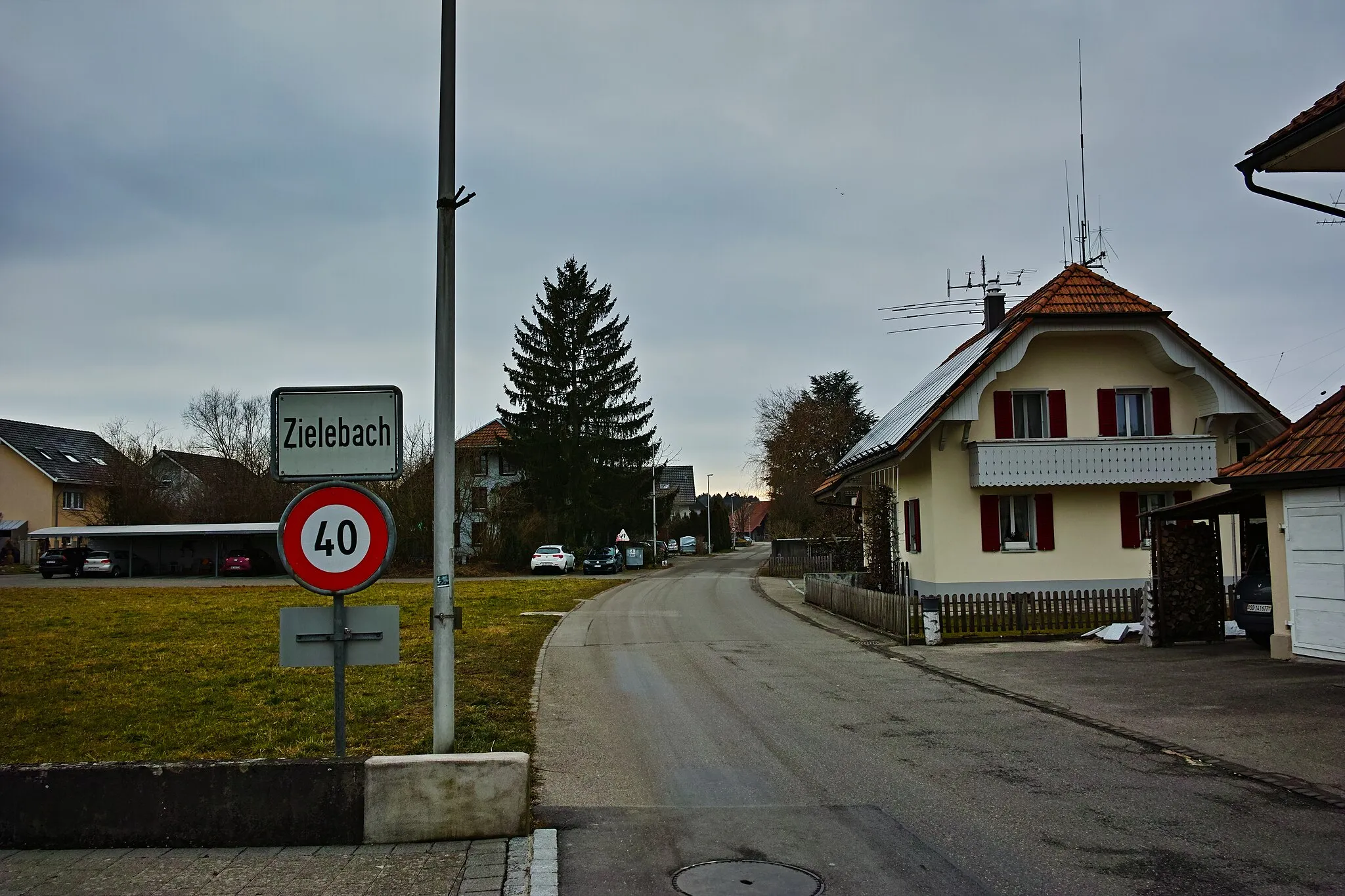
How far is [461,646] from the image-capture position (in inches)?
722

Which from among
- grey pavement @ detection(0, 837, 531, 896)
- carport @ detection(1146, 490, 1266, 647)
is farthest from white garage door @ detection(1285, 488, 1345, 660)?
A: grey pavement @ detection(0, 837, 531, 896)

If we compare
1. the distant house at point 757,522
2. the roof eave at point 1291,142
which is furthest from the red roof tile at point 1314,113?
the distant house at point 757,522

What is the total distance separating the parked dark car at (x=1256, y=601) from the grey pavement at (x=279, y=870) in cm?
1317

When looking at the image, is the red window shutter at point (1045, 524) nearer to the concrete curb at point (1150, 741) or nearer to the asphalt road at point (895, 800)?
the concrete curb at point (1150, 741)

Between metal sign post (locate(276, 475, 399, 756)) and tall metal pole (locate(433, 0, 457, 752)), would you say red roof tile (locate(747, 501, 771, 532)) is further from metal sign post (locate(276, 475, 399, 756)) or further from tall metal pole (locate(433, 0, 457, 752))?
metal sign post (locate(276, 475, 399, 756))

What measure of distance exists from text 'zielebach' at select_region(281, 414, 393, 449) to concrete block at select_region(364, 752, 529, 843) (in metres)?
1.85

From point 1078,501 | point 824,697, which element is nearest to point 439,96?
point 824,697

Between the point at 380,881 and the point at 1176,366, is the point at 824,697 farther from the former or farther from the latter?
the point at 1176,366

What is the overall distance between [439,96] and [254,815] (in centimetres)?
488

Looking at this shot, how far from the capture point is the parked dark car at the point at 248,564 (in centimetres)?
5153

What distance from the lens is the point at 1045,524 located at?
84.9 ft

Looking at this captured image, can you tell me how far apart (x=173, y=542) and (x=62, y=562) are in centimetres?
548

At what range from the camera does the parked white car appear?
173 ft

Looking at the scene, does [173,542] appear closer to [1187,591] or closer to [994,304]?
[994,304]
